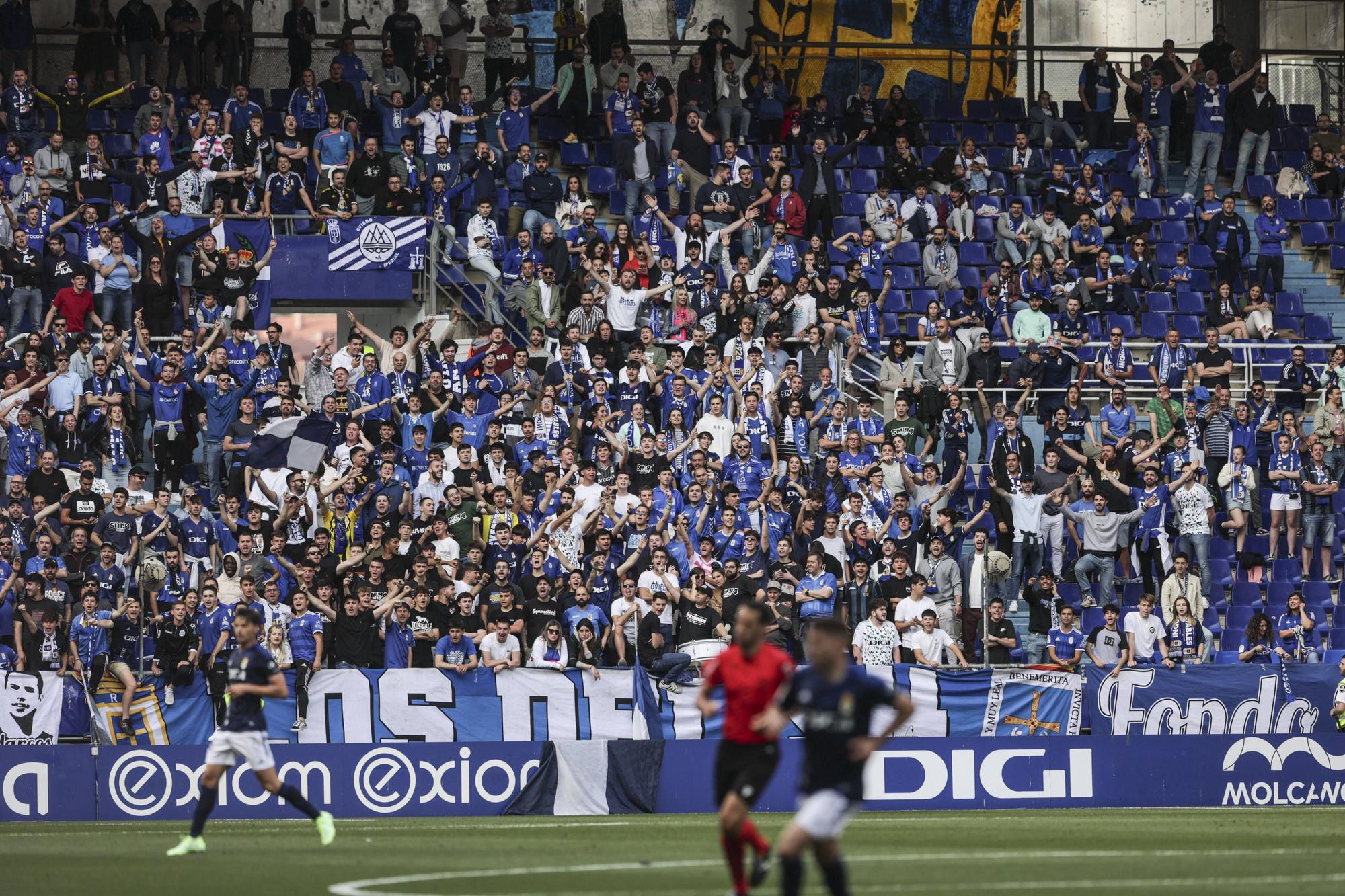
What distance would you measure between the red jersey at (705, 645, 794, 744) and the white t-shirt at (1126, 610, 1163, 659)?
41.6 feet

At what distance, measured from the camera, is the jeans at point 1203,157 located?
105 ft

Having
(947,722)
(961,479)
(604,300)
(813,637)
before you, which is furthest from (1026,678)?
(813,637)

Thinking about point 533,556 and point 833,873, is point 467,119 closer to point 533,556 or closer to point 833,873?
point 533,556

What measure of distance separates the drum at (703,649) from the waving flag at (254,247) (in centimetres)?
829

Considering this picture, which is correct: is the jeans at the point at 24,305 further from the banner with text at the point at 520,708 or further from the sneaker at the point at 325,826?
the sneaker at the point at 325,826

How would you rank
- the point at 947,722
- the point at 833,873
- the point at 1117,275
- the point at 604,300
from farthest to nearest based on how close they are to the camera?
the point at 1117,275 → the point at 604,300 → the point at 947,722 → the point at 833,873

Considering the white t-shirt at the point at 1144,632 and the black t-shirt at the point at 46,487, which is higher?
the black t-shirt at the point at 46,487

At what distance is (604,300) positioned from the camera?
2691 cm

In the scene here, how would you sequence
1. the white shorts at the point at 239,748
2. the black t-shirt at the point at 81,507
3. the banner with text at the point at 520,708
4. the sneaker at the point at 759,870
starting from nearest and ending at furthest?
1. the sneaker at the point at 759,870
2. the white shorts at the point at 239,748
3. the banner with text at the point at 520,708
4. the black t-shirt at the point at 81,507

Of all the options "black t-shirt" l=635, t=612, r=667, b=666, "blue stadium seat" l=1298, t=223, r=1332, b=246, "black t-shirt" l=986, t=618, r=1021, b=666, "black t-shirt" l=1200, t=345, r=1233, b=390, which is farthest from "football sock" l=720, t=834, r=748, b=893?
"blue stadium seat" l=1298, t=223, r=1332, b=246

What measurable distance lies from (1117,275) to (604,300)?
8.13m

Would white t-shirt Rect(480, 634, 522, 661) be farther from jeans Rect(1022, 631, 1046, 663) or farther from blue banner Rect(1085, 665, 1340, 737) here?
blue banner Rect(1085, 665, 1340, 737)

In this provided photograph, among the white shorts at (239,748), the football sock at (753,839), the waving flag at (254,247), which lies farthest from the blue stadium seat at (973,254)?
the football sock at (753,839)

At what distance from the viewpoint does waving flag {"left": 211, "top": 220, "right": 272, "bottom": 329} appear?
2628cm
